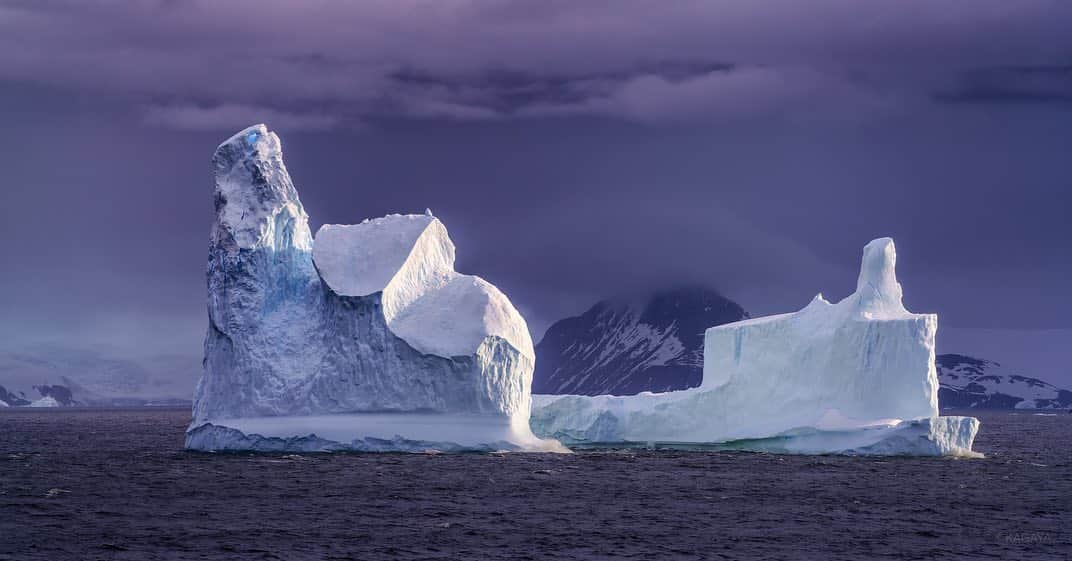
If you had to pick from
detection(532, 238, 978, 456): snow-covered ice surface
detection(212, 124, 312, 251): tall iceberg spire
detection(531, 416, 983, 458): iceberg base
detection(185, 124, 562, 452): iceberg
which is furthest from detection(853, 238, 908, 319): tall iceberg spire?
detection(212, 124, 312, 251): tall iceberg spire

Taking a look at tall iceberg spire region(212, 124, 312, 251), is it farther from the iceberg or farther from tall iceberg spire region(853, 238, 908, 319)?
tall iceberg spire region(853, 238, 908, 319)

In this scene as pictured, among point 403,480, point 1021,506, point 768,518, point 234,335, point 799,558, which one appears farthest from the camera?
point 234,335

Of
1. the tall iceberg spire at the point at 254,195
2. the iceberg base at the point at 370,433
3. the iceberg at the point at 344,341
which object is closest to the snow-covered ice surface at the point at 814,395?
the iceberg at the point at 344,341

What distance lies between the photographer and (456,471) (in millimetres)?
43906

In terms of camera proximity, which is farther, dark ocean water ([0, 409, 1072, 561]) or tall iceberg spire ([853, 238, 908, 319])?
tall iceberg spire ([853, 238, 908, 319])

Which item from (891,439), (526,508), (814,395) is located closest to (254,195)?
(526,508)

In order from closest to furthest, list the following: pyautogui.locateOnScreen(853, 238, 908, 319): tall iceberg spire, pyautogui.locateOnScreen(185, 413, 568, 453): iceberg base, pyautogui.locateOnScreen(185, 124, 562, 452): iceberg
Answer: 1. pyautogui.locateOnScreen(185, 413, 568, 453): iceberg base
2. pyautogui.locateOnScreen(185, 124, 562, 452): iceberg
3. pyautogui.locateOnScreen(853, 238, 908, 319): tall iceberg spire

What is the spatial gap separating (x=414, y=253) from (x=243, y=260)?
20.7ft

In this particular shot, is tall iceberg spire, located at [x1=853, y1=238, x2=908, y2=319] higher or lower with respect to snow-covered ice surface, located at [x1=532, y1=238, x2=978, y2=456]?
higher

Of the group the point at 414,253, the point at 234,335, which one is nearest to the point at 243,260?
the point at 234,335

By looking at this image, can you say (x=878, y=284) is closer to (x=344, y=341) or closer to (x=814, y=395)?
(x=814, y=395)

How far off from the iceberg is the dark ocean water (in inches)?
52.5

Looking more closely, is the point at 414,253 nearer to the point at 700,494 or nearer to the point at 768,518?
the point at 700,494

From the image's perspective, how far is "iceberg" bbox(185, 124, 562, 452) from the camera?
46.9m
